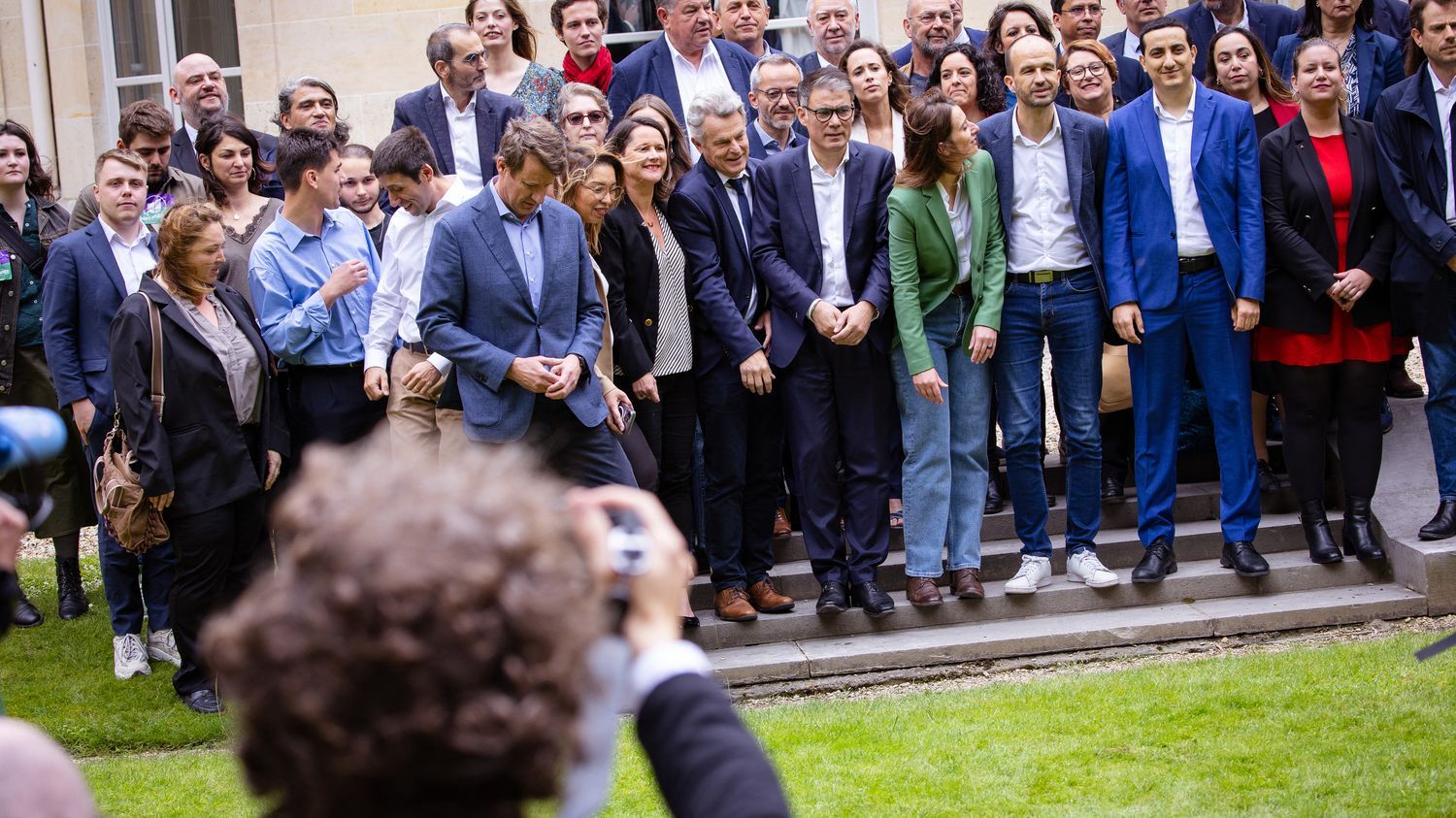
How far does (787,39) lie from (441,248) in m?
7.46

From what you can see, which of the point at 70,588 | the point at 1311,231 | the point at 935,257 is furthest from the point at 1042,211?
the point at 70,588

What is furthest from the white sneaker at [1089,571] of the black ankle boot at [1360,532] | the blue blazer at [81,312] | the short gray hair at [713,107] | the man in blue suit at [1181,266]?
the blue blazer at [81,312]

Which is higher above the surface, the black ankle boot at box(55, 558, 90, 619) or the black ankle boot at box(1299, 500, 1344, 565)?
the black ankle boot at box(1299, 500, 1344, 565)

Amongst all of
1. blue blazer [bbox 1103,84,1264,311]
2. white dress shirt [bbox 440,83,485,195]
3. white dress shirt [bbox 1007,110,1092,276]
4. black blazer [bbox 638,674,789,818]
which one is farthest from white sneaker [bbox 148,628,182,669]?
black blazer [bbox 638,674,789,818]

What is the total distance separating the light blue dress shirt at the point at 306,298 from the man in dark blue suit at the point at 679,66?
2.33m

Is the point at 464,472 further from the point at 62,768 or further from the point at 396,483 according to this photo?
the point at 62,768

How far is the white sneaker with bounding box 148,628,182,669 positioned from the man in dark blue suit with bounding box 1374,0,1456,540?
6.24 metres

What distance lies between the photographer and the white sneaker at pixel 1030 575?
292 inches

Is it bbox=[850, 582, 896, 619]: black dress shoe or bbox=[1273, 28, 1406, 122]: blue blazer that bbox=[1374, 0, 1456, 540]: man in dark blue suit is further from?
bbox=[850, 582, 896, 619]: black dress shoe

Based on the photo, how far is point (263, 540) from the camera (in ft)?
23.6

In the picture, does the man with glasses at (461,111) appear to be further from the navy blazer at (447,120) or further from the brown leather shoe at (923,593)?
the brown leather shoe at (923,593)

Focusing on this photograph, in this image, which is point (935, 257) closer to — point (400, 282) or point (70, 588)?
point (400, 282)

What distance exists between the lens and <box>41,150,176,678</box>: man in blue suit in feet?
24.5

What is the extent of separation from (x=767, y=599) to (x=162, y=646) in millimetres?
3101
